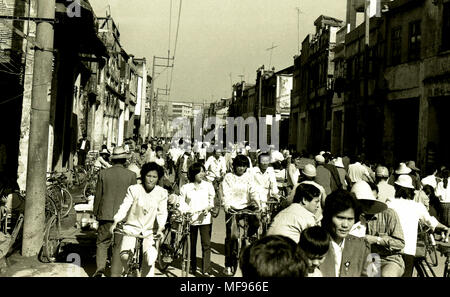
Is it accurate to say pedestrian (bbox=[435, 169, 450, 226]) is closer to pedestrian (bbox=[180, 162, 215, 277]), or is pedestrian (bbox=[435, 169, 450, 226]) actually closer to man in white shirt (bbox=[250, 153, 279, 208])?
man in white shirt (bbox=[250, 153, 279, 208])

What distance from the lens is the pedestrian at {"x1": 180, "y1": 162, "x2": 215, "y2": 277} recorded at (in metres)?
7.36

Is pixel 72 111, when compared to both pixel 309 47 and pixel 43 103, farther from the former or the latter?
pixel 309 47

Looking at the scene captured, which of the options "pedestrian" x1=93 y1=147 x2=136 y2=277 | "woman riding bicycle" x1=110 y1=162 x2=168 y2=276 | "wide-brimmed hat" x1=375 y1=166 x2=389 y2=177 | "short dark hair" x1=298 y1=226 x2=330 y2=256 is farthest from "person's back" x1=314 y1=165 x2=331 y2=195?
"short dark hair" x1=298 y1=226 x2=330 y2=256

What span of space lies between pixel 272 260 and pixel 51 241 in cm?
629

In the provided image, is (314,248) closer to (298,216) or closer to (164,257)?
(298,216)

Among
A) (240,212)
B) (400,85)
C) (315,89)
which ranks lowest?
(240,212)

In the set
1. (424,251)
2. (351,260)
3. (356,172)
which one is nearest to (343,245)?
(351,260)

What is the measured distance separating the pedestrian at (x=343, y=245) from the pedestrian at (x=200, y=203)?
11.7ft

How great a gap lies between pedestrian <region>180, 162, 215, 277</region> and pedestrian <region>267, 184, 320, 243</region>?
2.89 meters

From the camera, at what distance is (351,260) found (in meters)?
3.87

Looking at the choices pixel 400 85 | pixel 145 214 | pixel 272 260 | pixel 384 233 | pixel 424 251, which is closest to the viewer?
pixel 272 260

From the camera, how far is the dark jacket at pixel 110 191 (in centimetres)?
676

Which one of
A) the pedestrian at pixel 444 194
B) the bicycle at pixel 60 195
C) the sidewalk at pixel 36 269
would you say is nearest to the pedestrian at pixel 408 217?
the sidewalk at pixel 36 269

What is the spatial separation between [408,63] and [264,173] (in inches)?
549
